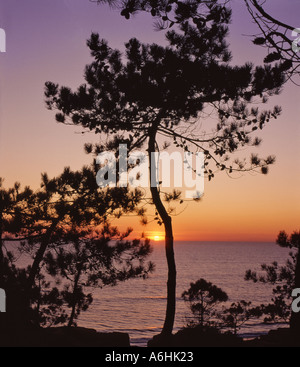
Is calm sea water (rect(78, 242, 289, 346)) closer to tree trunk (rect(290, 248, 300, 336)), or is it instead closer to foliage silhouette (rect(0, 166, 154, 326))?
foliage silhouette (rect(0, 166, 154, 326))

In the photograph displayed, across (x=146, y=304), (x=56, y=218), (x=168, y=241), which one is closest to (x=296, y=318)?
(x=168, y=241)

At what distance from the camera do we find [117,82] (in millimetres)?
6875

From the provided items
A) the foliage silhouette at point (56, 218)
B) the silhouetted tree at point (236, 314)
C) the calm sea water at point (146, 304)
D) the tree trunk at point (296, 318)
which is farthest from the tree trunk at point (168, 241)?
the calm sea water at point (146, 304)

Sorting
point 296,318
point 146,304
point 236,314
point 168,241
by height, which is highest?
point 168,241

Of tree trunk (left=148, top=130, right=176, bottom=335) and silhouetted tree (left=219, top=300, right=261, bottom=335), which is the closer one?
tree trunk (left=148, top=130, right=176, bottom=335)

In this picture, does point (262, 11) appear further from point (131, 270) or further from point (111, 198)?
point (131, 270)

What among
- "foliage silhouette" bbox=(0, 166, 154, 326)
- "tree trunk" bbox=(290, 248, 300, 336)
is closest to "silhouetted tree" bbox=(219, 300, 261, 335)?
"foliage silhouette" bbox=(0, 166, 154, 326)

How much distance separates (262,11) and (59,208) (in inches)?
195

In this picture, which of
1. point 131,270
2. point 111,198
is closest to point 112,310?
point 131,270

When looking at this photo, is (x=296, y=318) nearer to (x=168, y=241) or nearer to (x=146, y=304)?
(x=168, y=241)

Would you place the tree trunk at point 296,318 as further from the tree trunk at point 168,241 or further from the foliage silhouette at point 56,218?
the foliage silhouette at point 56,218

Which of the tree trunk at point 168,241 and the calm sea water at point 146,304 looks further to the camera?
the calm sea water at point 146,304

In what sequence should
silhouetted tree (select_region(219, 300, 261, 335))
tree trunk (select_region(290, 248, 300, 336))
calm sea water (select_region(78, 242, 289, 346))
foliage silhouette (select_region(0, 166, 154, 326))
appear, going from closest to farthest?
tree trunk (select_region(290, 248, 300, 336))
foliage silhouette (select_region(0, 166, 154, 326))
silhouetted tree (select_region(219, 300, 261, 335))
calm sea water (select_region(78, 242, 289, 346))
